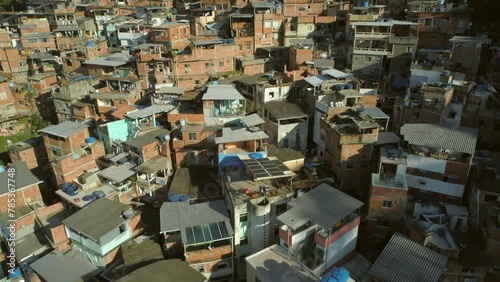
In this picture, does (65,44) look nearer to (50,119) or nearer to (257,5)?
(50,119)

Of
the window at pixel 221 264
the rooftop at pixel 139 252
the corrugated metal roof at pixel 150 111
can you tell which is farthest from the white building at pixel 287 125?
the rooftop at pixel 139 252

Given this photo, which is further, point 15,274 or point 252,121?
point 252,121

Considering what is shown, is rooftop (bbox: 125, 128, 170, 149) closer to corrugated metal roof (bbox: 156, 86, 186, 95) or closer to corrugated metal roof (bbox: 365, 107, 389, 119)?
corrugated metal roof (bbox: 156, 86, 186, 95)

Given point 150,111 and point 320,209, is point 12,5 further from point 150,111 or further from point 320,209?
point 320,209

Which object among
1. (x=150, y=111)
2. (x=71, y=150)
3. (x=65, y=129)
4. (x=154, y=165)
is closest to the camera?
(x=154, y=165)

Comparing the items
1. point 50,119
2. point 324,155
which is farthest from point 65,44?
point 324,155

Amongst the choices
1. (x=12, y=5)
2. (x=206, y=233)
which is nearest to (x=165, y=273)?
(x=206, y=233)

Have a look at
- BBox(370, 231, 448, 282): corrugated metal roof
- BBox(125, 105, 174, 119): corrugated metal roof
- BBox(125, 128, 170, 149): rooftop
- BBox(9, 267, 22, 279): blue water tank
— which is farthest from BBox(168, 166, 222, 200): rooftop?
BBox(370, 231, 448, 282): corrugated metal roof
